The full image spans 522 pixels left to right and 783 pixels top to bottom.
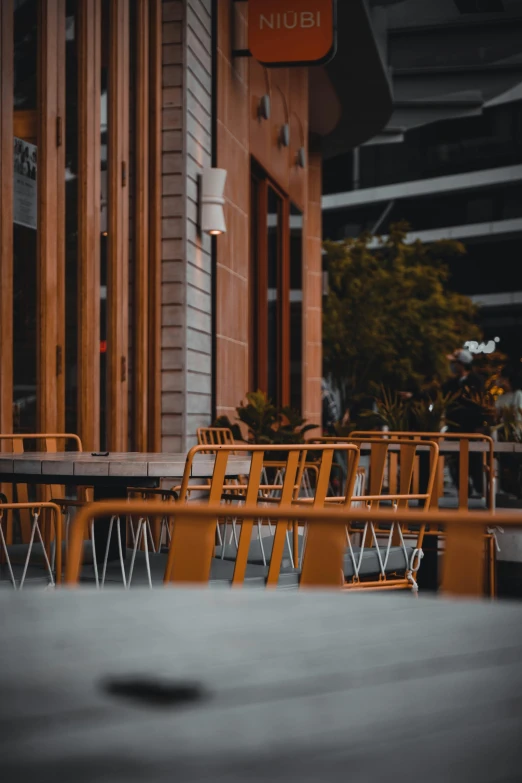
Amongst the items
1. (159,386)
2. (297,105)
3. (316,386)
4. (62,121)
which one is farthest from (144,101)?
(316,386)

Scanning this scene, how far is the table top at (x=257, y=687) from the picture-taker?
33.7 inches

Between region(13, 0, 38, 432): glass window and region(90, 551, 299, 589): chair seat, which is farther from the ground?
region(13, 0, 38, 432): glass window

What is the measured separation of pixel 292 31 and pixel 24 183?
322 cm

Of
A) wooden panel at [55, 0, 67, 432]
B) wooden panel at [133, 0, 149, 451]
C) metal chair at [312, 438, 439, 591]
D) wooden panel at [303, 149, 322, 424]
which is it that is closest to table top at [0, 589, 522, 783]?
metal chair at [312, 438, 439, 591]

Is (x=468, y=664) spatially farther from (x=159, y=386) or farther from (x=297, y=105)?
(x=297, y=105)

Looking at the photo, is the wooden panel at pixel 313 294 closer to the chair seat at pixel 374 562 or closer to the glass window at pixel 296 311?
the glass window at pixel 296 311

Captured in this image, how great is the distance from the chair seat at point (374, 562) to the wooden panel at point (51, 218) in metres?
2.82

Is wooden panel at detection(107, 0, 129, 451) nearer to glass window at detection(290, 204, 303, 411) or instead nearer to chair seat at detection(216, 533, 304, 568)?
chair seat at detection(216, 533, 304, 568)

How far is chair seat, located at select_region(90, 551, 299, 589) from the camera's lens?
3249mm

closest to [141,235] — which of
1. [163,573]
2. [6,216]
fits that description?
[6,216]

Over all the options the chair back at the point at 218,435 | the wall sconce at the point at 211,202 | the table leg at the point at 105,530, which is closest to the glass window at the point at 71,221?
the chair back at the point at 218,435

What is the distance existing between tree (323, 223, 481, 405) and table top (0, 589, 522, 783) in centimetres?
2328

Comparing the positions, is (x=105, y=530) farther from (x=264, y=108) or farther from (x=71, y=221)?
(x=264, y=108)

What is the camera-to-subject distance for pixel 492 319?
46.4 m
